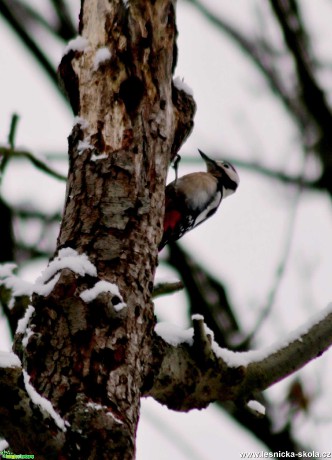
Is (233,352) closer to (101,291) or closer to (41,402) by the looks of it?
(101,291)

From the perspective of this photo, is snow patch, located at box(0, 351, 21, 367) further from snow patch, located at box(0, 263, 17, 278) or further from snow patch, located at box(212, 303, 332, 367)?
snow patch, located at box(0, 263, 17, 278)

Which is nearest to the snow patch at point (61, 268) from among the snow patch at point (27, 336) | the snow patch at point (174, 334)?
the snow patch at point (27, 336)

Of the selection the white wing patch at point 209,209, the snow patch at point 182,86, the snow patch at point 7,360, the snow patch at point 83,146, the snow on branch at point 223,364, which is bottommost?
the white wing patch at point 209,209

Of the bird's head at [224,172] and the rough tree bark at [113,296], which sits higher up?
the rough tree bark at [113,296]

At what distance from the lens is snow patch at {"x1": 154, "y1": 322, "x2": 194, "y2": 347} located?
2194 millimetres

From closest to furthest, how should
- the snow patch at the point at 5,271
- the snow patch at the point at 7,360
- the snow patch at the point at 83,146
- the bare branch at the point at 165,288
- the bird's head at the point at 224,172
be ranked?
the snow patch at the point at 7,360 < the snow patch at the point at 83,146 < the bare branch at the point at 165,288 < the snow patch at the point at 5,271 < the bird's head at the point at 224,172

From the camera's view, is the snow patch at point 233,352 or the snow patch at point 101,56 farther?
the snow patch at point 101,56

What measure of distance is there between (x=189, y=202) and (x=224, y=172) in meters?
0.86

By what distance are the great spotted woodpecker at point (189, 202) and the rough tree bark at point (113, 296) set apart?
151 centimetres

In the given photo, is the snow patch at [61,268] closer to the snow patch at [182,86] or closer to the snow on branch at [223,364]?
the snow on branch at [223,364]

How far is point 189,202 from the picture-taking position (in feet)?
14.5

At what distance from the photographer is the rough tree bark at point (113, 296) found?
1.68m

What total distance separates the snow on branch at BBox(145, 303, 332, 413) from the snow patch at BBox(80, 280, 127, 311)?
25cm

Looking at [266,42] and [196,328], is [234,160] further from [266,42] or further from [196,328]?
[196,328]
